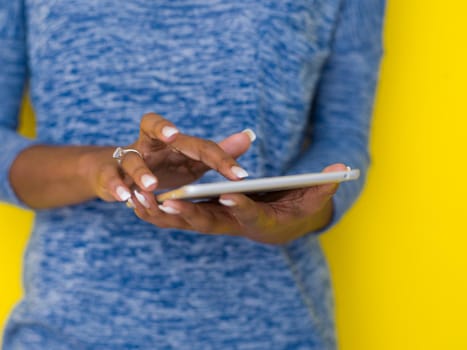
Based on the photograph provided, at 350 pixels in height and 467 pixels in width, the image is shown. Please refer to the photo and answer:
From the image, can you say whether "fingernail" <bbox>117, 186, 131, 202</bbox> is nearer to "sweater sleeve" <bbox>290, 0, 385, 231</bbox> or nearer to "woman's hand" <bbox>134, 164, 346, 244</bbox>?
"woman's hand" <bbox>134, 164, 346, 244</bbox>

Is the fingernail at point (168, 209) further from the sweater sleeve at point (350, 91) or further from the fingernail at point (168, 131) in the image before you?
the sweater sleeve at point (350, 91)

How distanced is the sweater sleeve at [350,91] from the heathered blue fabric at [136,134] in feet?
0.27

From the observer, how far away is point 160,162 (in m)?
0.73

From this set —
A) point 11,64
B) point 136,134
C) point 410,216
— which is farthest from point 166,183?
point 410,216

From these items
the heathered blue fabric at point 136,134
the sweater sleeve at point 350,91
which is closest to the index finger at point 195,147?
the heathered blue fabric at point 136,134

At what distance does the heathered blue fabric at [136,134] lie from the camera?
34.3 inches

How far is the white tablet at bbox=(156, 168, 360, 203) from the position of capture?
559 millimetres

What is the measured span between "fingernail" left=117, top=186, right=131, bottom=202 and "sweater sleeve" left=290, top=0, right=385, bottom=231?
1.30 ft

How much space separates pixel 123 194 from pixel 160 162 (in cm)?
8

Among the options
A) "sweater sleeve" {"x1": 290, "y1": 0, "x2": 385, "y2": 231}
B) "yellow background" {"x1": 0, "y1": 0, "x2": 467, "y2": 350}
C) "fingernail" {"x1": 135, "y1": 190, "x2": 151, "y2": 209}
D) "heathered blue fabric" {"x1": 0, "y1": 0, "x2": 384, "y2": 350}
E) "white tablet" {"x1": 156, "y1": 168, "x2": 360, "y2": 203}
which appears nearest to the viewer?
"white tablet" {"x1": 156, "y1": 168, "x2": 360, "y2": 203}

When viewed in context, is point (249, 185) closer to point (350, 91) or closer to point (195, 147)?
point (195, 147)

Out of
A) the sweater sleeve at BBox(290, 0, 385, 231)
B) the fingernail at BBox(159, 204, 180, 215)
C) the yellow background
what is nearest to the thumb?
the fingernail at BBox(159, 204, 180, 215)

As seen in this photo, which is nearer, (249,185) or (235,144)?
(249,185)

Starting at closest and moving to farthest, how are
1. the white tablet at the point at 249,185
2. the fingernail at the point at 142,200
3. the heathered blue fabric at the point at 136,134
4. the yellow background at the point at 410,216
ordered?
the white tablet at the point at 249,185 < the fingernail at the point at 142,200 < the heathered blue fabric at the point at 136,134 < the yellow background at the point at 410,216
